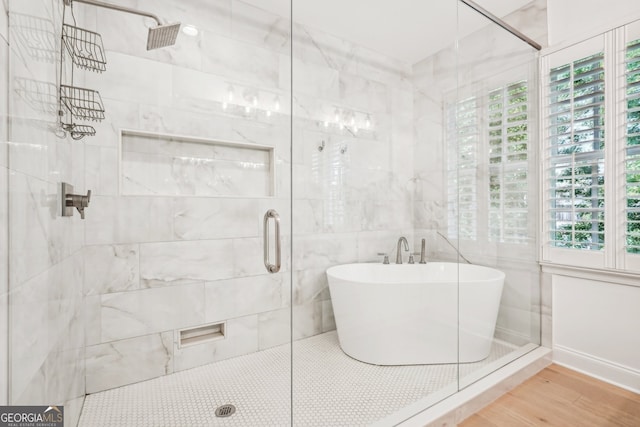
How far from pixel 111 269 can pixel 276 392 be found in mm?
1186

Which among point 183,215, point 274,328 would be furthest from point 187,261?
point 274,328

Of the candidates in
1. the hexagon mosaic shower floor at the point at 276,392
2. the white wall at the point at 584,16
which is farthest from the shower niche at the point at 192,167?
the white wall at the point at 584,16

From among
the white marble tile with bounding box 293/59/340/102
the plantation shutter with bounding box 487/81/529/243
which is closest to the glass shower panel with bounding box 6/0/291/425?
the white marble tile with bounding box 293/59/340/102

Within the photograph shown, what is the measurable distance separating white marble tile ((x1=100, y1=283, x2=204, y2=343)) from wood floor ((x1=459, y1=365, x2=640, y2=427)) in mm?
1762

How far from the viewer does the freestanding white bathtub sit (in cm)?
216

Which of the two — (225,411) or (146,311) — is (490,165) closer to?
(225,411)

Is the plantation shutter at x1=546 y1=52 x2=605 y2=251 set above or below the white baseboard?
above

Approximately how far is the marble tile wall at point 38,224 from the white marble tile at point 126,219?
0.30 metres

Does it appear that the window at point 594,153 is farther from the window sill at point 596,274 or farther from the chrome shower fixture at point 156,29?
the chrome shower fixture at point 156,29

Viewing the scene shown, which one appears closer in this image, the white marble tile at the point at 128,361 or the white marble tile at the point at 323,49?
the white marble tile at the point at 128,361

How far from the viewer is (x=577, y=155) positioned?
2.32 m

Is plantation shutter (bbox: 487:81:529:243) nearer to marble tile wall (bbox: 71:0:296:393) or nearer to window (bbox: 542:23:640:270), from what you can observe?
window (bbox: 542:23:640:270)

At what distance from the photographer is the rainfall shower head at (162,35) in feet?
5.01

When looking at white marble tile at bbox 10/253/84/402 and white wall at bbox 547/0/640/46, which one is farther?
white wall at bbox 547/0/640/46
